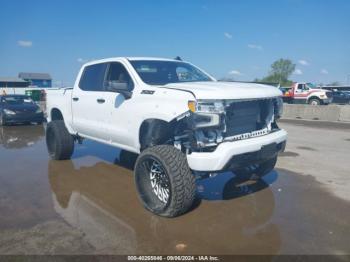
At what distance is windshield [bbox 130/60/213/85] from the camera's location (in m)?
5.23

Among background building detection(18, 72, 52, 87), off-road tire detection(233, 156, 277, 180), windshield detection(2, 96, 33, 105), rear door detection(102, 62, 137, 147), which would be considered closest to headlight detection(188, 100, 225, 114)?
rear door detection(102, 62, 137, 147)

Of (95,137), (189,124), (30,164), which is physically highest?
(189,124)

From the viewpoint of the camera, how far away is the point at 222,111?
13.4 ft

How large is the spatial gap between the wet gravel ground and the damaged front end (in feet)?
3.29

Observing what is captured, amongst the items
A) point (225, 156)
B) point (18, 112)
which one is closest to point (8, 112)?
point (18, 112)

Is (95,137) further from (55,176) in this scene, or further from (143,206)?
(143,206)

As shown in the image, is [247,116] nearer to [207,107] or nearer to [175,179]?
[207,107]

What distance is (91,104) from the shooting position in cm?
599

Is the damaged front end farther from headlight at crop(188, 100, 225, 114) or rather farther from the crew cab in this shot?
the crew cab

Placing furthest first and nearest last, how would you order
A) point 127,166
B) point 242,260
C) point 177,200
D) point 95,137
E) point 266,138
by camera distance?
point 127,166 → point 95,137 → point 266,138 → point 177,200 → point 242,260

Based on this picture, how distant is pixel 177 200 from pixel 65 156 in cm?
414

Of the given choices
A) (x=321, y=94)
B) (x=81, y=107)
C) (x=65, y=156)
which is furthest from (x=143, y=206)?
(x=321, y=94)

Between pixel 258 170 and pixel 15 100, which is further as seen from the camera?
pixel 15 100

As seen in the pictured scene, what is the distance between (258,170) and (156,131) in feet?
7.10
